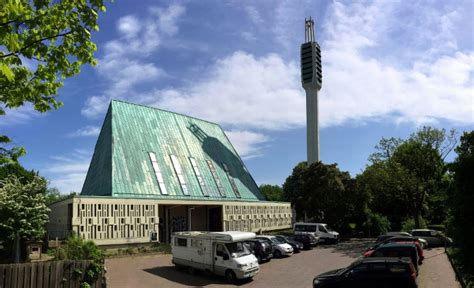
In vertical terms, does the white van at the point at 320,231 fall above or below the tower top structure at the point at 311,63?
below

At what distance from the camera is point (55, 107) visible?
34.0 feet

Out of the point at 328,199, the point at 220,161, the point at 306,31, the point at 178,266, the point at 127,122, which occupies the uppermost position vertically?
the point at 306,31

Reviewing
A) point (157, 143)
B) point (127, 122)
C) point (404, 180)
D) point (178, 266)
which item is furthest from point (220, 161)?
point (178, 266)

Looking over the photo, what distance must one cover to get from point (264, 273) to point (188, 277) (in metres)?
4.56

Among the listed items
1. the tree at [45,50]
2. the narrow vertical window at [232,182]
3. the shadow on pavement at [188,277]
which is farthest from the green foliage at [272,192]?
the tree at [45,50]

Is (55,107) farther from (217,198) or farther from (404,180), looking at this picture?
(404,180)

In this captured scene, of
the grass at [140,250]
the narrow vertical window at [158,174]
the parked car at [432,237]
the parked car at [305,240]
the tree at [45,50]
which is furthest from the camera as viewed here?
the narrow vertical window at [158,174]

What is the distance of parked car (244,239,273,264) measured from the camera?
28.2m

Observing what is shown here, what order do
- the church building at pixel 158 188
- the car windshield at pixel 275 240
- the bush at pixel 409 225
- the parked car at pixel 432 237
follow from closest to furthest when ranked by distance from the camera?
the car windshield at pixel 275 240 < the church building at pixel 158 188 < the parked car at pixel 432 237 < the bush at pixel 409 225

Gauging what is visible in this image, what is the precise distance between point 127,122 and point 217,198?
483 inches

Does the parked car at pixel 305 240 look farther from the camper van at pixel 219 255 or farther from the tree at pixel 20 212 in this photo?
the tree at pixel 20 212

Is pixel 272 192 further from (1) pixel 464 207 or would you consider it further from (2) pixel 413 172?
(1) pixel 464 207

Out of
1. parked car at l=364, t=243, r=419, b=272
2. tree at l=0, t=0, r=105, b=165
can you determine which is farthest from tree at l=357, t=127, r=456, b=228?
tree at l=0, t=0, r=105, b=165

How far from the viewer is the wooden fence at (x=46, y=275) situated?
12.7 metres
